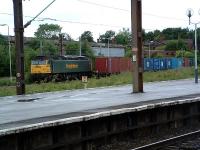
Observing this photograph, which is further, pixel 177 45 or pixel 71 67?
pixel 177 45

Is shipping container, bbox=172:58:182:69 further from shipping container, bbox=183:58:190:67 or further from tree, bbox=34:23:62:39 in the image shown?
tree, bbox=34:23:62:39

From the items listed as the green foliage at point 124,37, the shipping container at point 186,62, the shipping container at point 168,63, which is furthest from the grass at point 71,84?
the green foliage at point 124,37

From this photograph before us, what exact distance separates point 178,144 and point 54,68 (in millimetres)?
50225

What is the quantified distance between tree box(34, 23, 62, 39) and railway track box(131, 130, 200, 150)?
158 m

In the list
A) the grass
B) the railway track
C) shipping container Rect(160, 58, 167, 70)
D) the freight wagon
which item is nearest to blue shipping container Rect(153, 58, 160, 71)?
the freight wagon

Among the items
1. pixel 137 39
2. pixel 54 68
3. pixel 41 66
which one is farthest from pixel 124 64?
pixel 137 39

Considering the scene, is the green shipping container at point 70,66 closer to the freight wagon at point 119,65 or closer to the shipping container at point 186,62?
the freight wagon at point 119,65

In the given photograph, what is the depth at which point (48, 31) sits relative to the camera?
177125 mm

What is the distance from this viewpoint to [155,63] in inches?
3551

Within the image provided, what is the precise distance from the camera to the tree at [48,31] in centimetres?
17388

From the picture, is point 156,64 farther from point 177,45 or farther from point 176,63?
point 177,45

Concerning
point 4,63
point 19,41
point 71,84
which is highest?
point 19,41

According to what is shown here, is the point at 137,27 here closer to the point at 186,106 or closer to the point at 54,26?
the point at 186,106

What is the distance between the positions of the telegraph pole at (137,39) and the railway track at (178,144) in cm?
1217
